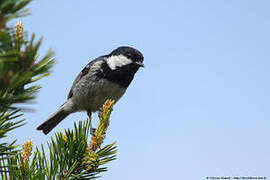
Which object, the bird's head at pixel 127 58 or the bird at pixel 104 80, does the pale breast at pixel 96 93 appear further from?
the bird's head at pixel 127 58

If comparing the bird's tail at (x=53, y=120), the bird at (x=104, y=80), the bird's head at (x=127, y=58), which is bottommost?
the bird's tail at (x=53, y=120)

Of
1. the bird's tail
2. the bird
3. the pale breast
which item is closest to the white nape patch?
the bird

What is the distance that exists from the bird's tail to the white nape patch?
4.09ft

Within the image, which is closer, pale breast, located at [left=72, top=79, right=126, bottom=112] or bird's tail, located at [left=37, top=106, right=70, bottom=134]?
pale breast, located at [left=72, top=79, right=126, bottom=112]

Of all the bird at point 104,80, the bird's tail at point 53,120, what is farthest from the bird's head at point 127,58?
the bird's tail at point 53,120

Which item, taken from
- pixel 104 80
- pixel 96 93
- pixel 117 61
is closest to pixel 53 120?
Answer: pixel 96 93

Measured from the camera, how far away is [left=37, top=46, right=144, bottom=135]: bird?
462 centimetres

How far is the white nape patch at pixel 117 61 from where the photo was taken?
485 cm

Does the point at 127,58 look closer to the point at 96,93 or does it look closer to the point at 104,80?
the point at 104,80

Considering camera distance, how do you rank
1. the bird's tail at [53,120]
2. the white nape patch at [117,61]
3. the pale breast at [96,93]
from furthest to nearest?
the bird's tail at [53,120], the white nape patch at [117,61], the pale breast at [96,93]

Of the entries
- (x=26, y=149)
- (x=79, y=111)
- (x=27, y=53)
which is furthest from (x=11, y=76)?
(x=79, y=111)

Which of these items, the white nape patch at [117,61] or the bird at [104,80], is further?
the white nape patch at [117,61]

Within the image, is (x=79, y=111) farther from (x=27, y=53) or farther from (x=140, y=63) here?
(x=27, y=53)

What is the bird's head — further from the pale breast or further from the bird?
the pale breast
